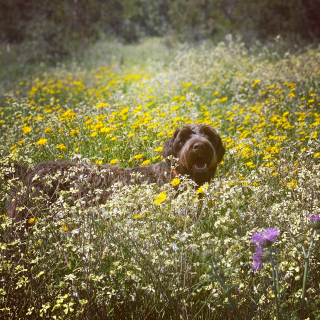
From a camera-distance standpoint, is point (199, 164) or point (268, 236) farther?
point (199, 164)

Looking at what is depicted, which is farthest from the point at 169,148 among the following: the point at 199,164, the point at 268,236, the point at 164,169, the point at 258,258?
the point at 268,236

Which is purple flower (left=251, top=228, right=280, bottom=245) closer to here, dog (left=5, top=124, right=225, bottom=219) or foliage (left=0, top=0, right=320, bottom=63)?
dog (left=5, top=124, right=225, bottom=219)

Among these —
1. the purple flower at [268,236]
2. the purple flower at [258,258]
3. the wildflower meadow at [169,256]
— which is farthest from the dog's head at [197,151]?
the purple flower at [268,236]

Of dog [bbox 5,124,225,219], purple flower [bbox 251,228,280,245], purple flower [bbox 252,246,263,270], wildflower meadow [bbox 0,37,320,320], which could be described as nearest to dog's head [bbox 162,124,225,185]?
dog [bbox 5,124,225,219]

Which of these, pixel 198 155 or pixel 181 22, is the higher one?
pixel 181 22

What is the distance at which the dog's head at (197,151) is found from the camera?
3.52 meters

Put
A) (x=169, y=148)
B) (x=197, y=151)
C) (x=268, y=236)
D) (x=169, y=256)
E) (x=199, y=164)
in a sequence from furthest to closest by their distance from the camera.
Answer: (x=169, y=148)
(x=199, y=164)
(x=197, y=151)
(x=169, y=256)
(x=268, y=236)

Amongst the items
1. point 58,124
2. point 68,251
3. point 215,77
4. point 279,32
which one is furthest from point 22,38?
point 68,251

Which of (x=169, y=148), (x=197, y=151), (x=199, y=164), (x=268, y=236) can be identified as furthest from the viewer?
(x=169, y=148)

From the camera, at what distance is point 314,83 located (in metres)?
7.11

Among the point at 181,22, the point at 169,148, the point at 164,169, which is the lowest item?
the point at 164,169

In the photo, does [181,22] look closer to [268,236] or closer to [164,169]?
[164,169]

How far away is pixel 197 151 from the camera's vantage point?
3.48 metres

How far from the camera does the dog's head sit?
3524mm
